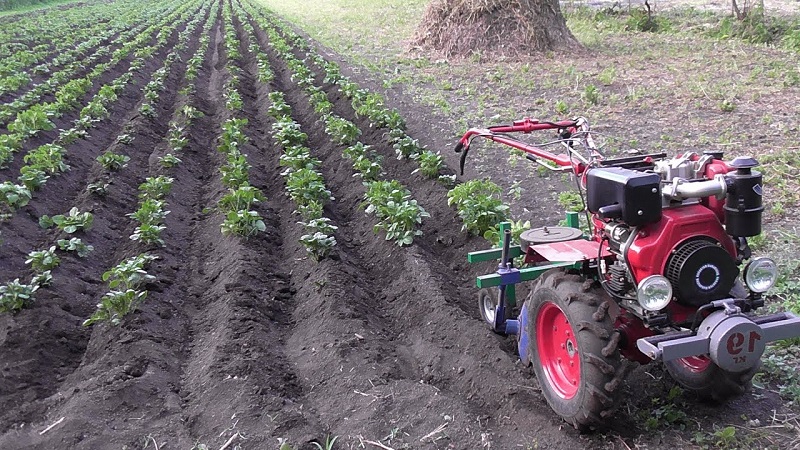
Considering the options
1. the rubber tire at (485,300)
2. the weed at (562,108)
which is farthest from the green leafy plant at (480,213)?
the weed at (562,108)

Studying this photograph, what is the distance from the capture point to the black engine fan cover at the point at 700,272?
10.8ft

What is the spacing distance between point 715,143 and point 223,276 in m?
5.69

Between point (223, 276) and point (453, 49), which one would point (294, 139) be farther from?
point (453, 49)

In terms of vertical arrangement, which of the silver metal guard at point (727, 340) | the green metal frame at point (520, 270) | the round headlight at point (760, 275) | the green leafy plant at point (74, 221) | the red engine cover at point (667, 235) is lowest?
the green leafy plant at point (74, 221)

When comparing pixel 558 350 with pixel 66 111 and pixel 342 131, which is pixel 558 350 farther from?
pixel 66 111

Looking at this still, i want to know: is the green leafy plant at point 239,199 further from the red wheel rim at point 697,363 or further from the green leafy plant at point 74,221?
the red wheel rim at point 697,363

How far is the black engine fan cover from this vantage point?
10.8 feet

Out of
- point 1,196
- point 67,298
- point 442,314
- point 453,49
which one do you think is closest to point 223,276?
point 67,298

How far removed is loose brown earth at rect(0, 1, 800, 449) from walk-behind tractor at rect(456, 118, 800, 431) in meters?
0.29

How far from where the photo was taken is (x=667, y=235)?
3352mm

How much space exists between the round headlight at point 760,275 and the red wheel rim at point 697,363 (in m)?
0.50

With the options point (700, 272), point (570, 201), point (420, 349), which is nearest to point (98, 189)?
point (420, 349)

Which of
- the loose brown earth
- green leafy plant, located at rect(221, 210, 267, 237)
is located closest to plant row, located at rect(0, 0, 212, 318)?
the loose brown earth

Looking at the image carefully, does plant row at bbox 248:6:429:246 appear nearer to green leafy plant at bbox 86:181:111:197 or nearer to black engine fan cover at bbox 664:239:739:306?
green leafy plant at bbox 86:181:111:197
